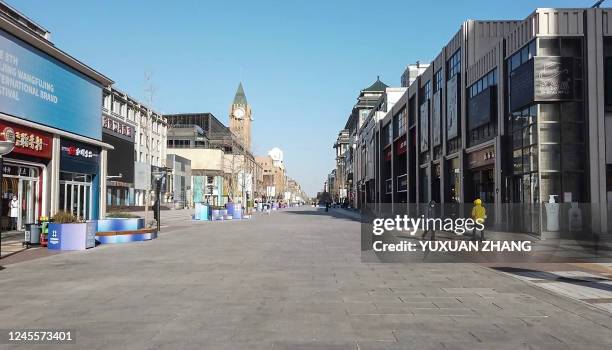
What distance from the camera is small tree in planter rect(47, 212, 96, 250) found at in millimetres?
18031

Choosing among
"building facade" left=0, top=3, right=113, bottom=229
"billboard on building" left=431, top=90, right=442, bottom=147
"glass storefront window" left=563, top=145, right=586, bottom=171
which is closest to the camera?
"building facade" left=0, top=3, right=113, bottom=229

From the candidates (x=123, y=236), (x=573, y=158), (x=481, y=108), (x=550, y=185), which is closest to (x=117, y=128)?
(x=123, y=236)

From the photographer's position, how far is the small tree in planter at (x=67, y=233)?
18.0 m

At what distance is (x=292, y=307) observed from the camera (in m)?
8.40

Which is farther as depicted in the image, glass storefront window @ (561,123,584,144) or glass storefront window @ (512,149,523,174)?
glass storefront window @ (512,149,523,174)

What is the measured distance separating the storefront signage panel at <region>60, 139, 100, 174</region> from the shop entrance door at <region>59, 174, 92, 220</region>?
0.73 meters

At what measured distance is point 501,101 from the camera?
28422mm

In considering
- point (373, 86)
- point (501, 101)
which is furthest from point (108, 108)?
point (373, 86)

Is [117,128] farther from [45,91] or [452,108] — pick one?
[452,108]

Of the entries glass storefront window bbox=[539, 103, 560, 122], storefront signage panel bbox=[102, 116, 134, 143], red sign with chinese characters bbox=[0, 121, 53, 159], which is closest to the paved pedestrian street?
red sign with chinese characters bbox=[0, 121, 53, 159]

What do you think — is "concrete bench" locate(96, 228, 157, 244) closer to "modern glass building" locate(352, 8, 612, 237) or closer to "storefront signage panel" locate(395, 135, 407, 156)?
"modern glass building" locate(352, 8, 612, 237)

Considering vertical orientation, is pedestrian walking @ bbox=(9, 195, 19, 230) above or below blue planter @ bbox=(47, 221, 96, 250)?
above

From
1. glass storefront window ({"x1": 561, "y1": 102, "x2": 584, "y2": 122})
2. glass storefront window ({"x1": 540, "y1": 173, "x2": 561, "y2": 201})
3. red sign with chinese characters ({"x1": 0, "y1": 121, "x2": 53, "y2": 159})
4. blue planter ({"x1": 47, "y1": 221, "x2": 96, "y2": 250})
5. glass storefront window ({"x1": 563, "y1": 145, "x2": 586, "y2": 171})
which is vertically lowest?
blue planter ({"x1": 47, "y1": 221, "x2": 96, "y2": 250})

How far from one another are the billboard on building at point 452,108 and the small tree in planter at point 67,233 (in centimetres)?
2608
